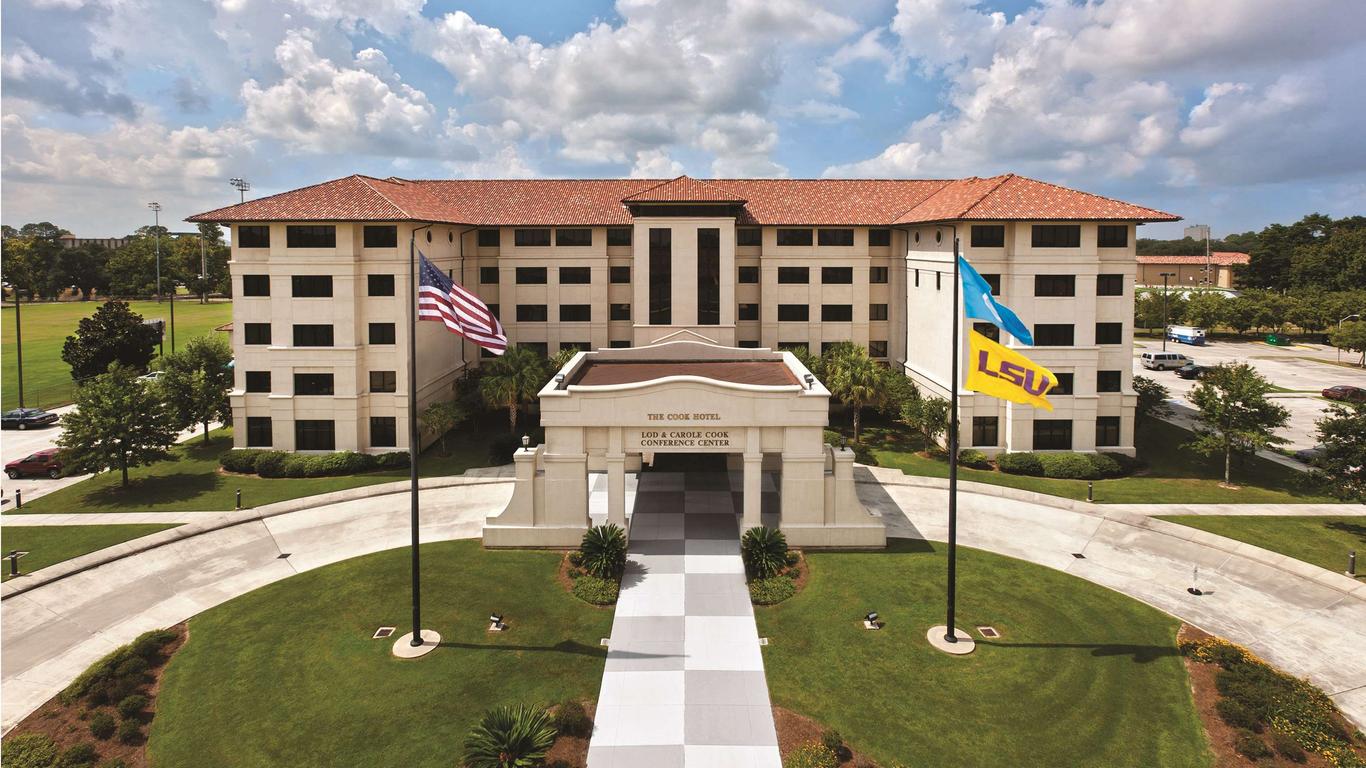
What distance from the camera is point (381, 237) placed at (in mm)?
45562

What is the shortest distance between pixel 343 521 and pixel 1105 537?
34405 mm

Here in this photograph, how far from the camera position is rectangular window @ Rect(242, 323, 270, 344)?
1795 inches

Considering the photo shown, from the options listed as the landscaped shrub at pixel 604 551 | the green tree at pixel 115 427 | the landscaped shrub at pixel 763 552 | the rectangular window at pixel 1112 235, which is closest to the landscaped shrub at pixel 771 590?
the landscaped shrub at pixel 763 552

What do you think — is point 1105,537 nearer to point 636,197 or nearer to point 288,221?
point 636,197

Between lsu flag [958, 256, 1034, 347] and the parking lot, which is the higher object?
lsu flag [958, 256, 1034, 347]

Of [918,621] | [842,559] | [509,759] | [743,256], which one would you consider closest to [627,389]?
[842,559]

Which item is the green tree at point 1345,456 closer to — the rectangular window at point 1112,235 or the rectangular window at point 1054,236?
the rectangular window at point 1112,235

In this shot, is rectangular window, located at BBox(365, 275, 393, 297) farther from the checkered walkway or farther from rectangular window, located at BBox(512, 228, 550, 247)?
the checkered walkway

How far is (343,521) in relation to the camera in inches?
1404

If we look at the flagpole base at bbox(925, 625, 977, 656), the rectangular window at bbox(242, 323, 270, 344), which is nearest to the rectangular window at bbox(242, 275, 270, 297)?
the rectangular window at bbox(242, 323, 270, 344)

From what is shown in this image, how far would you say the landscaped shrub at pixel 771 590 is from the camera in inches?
1072

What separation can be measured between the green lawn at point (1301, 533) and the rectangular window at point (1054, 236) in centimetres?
1701

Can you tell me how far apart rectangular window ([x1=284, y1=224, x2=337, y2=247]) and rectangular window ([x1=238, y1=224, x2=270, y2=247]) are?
1.42 meters

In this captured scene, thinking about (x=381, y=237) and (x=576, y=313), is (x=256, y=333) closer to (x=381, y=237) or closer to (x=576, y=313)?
(x=381, y=237)
